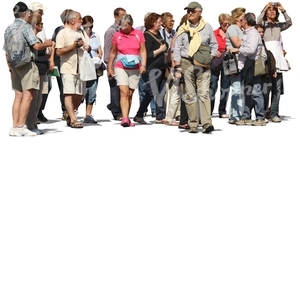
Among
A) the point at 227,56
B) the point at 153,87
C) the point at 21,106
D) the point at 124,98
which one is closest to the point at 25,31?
the point at 21,106

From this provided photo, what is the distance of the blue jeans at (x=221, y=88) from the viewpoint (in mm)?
15875

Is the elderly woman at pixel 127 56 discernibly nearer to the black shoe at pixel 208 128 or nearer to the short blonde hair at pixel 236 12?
the black shoe at pixel 208 128

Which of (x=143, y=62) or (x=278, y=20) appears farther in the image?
(x=278, y=20)

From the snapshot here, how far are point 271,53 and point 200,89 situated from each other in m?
2.02

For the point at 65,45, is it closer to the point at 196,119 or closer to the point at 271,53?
the point at 196,119

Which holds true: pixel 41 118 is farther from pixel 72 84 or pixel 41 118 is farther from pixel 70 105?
pixel 72 84

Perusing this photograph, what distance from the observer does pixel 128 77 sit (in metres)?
14.0

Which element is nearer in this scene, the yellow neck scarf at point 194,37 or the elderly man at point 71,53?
the yellow neck scarf at point 194,37

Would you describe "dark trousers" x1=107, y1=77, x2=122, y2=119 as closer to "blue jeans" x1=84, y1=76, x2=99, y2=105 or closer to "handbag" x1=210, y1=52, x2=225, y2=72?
"blue jeans" x1=84, y1=76, x2=99, y2=105

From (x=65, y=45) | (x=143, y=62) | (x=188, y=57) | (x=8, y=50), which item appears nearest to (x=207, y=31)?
(x=188, y=57)

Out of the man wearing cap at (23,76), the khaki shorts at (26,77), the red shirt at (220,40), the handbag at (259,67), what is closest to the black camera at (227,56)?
the handbag at (259,67)

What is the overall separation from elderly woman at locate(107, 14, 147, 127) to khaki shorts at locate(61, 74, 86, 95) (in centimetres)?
65

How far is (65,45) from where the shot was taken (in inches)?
526

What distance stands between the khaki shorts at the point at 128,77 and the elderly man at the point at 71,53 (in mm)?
652
